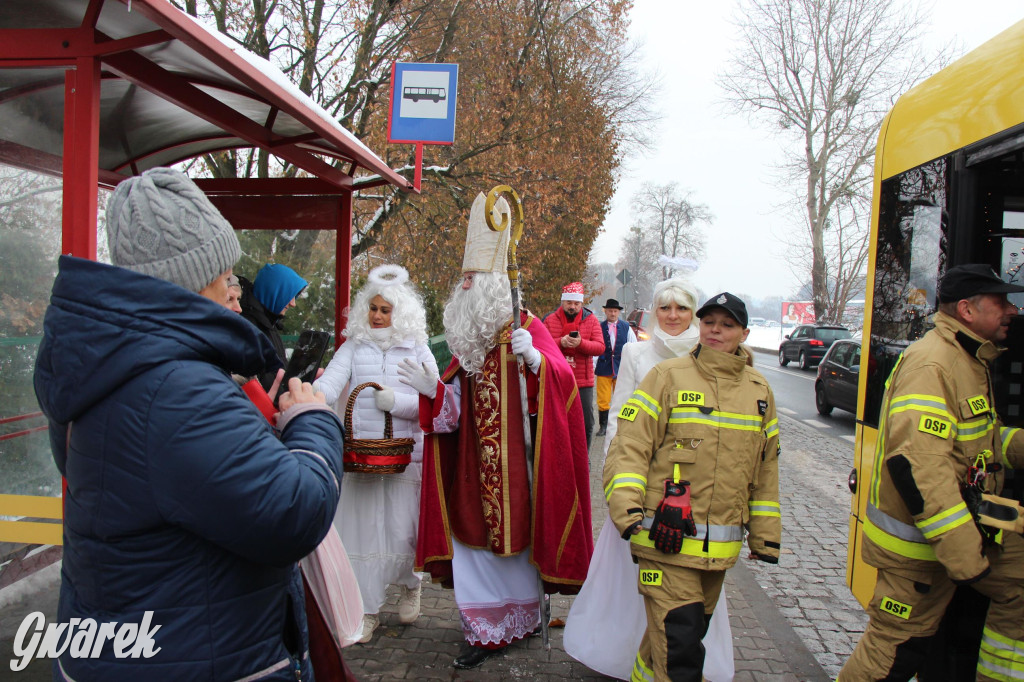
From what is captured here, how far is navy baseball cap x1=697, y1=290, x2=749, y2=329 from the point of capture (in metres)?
2.73

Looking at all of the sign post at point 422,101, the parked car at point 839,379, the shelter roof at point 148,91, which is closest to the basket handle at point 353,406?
the shelter roof at point 148,91

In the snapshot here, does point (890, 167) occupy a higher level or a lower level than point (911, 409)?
higher

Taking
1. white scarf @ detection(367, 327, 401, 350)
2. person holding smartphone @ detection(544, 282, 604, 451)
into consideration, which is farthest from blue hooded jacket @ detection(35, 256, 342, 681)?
person holding smartphone @ detection(544, 282, 604, 451)

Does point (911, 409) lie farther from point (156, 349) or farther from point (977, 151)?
point (156, 349)

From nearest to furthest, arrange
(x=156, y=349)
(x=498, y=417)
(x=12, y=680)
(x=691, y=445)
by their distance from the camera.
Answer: (x=156, y=349), (x=691, y=445), (x=12, y=680), (x=498, y=417)

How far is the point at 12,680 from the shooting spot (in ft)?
9.62

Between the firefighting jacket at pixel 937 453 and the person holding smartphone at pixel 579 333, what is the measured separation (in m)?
4.59

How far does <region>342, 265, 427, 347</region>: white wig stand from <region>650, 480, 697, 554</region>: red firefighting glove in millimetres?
1877

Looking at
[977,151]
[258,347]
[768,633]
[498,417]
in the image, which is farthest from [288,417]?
[768,633]

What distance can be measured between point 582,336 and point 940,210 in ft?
14.9

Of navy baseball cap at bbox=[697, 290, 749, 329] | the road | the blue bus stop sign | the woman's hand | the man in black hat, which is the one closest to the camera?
the woman's hand

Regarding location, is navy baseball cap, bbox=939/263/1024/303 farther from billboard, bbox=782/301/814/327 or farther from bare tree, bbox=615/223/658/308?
bare tree, bbox=615/223/658/308

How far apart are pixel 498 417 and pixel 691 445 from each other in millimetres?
1112

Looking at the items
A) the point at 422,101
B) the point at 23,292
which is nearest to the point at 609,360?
the point at 422,101
